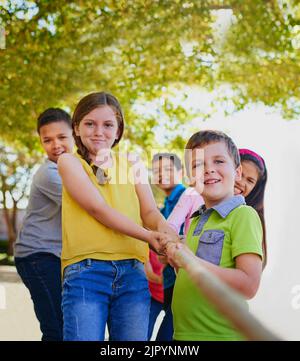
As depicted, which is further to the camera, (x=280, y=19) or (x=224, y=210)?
(x=280, y=19)

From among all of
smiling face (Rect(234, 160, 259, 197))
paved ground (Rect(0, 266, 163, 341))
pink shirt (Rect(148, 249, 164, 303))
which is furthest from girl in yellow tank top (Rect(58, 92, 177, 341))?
paved ground (Rect(0, 266, 163, 341))

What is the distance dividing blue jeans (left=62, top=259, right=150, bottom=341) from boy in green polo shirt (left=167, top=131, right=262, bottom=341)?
9 cm

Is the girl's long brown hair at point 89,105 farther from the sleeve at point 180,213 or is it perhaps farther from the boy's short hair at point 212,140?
the sleeve at point 180,213

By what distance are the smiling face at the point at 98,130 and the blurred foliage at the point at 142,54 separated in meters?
3.68

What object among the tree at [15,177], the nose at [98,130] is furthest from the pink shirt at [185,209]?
the tree at [15,177]

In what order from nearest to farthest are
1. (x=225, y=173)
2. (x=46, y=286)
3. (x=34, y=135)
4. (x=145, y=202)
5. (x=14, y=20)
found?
(x=225, y=173) < (x=145, y=202) < (x=46, y=286) < (x=14, y=20) < (x=34, y=135)

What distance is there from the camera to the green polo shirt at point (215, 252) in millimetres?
1512

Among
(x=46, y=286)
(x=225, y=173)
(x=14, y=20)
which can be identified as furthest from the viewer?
(x=14, y=20)

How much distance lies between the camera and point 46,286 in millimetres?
2104

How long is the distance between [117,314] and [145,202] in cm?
29

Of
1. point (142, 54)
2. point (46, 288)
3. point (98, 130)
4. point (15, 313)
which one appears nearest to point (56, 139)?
point (46, 288)

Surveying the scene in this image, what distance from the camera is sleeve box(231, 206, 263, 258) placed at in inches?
58.7
